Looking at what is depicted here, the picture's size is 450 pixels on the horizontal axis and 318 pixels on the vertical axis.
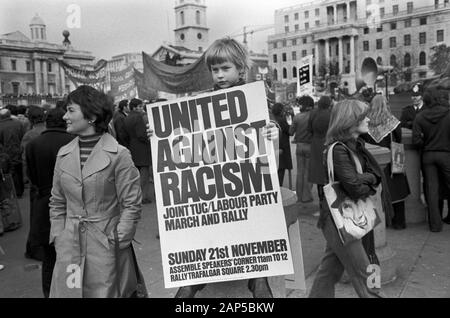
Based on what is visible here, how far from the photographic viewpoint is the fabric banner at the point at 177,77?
314 inches

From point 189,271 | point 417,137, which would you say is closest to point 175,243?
point 189,271

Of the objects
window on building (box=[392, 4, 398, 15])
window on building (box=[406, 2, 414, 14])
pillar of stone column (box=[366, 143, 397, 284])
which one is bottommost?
pillar of stone column (box=[366, 143, 397, 284])

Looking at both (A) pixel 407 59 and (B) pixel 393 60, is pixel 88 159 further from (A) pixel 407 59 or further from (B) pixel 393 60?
(A) pixel 407 59

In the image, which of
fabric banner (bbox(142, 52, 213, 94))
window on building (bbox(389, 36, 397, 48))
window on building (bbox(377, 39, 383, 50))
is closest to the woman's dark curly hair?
fabric banner (bbox(142, 52, 213, 94))

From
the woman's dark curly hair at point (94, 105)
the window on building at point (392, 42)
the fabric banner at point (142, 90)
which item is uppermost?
the window on building at point (392, 42)

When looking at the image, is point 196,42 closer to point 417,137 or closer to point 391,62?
point 417,137

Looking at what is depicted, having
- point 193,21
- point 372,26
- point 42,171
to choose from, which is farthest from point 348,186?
point 372,26

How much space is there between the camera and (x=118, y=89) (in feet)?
32.1

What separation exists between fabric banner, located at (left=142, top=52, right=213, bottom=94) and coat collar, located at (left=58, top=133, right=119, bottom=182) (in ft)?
16.3

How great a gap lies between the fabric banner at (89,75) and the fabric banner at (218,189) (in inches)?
283

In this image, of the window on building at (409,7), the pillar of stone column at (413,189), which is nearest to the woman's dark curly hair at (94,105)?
the pillar of stone column at (413,189)

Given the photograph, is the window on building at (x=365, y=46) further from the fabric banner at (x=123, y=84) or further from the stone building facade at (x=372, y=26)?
the fabric banner at (x=123, y=84)

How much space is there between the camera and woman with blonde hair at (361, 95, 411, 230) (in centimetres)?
552

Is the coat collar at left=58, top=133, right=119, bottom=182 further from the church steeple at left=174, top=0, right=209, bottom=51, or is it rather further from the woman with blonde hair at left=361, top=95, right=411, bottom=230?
the woman with blonde hair at left=361, top=95, right=411, bottom=230
